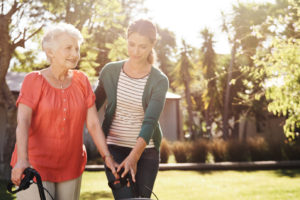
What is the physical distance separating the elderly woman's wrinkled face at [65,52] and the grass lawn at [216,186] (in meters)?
6.28

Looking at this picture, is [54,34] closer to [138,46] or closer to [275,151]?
[138,46]

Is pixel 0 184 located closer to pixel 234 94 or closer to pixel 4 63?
pixel 4 63

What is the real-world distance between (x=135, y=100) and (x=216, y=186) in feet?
29.1

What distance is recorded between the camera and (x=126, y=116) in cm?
335

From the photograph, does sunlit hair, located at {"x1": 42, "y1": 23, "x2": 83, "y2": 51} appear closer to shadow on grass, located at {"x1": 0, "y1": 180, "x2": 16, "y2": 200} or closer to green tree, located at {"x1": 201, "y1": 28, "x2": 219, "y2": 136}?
shadow on grass, located at {"x1": 0, "y1": 180, "x2": 16, "y2": 200}

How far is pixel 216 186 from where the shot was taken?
11758mm

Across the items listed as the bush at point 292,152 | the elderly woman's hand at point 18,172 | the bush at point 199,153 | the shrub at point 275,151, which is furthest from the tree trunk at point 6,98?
the bush at point 292,152

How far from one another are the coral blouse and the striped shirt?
1.69 feet

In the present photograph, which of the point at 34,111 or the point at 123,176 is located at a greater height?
the point at 34,111

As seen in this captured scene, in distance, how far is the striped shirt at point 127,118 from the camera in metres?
3.34

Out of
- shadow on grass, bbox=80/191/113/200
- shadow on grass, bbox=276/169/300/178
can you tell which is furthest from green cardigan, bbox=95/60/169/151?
shadow on grass, bbox=276/169/300/178

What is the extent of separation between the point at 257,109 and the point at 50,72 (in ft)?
90.5

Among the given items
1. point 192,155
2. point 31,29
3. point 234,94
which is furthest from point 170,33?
point 31,29

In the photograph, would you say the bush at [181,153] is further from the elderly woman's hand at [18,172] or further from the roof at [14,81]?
the elderly woman's hand at [18,172]
